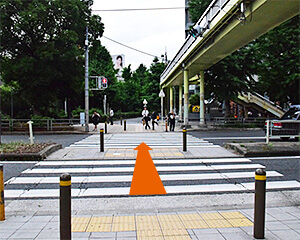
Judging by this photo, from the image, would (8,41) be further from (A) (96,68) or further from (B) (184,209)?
(A) (96,68)

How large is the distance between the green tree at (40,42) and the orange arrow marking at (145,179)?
1457cm

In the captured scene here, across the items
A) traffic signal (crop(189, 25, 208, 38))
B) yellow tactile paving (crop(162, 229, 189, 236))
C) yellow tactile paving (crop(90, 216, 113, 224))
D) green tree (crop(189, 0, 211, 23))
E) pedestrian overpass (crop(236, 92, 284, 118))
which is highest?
green tree (crop(189, 0, 211, 23))

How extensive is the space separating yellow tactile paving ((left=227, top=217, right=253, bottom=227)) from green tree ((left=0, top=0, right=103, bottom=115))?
19075mm

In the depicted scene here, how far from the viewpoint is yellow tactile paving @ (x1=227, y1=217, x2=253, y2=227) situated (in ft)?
14.8

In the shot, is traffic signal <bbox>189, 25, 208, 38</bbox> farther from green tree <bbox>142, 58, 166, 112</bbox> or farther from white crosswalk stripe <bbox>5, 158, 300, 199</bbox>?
green tree <bbox>142, 58, 166, 112</bbox>

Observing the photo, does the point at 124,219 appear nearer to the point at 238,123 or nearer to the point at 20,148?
the point at 20,148

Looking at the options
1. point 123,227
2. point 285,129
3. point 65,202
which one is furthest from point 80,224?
point 285,129

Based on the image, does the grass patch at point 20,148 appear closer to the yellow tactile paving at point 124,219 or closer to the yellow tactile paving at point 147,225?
the yellow tactile paving at point 124,219

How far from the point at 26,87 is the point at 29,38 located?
3.66 m

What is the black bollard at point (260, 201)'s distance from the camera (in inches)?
153

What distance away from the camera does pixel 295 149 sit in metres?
10.6

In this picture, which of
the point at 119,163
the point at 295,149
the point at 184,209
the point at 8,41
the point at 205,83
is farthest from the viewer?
the point at 205,83

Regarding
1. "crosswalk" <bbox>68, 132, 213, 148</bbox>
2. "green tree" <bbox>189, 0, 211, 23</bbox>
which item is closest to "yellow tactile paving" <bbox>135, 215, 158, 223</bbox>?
"crosswalk" <bbox>68, 132, 213, 148</bbox>

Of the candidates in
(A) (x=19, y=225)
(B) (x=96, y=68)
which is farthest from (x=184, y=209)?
(B) (x=96, y=68)
